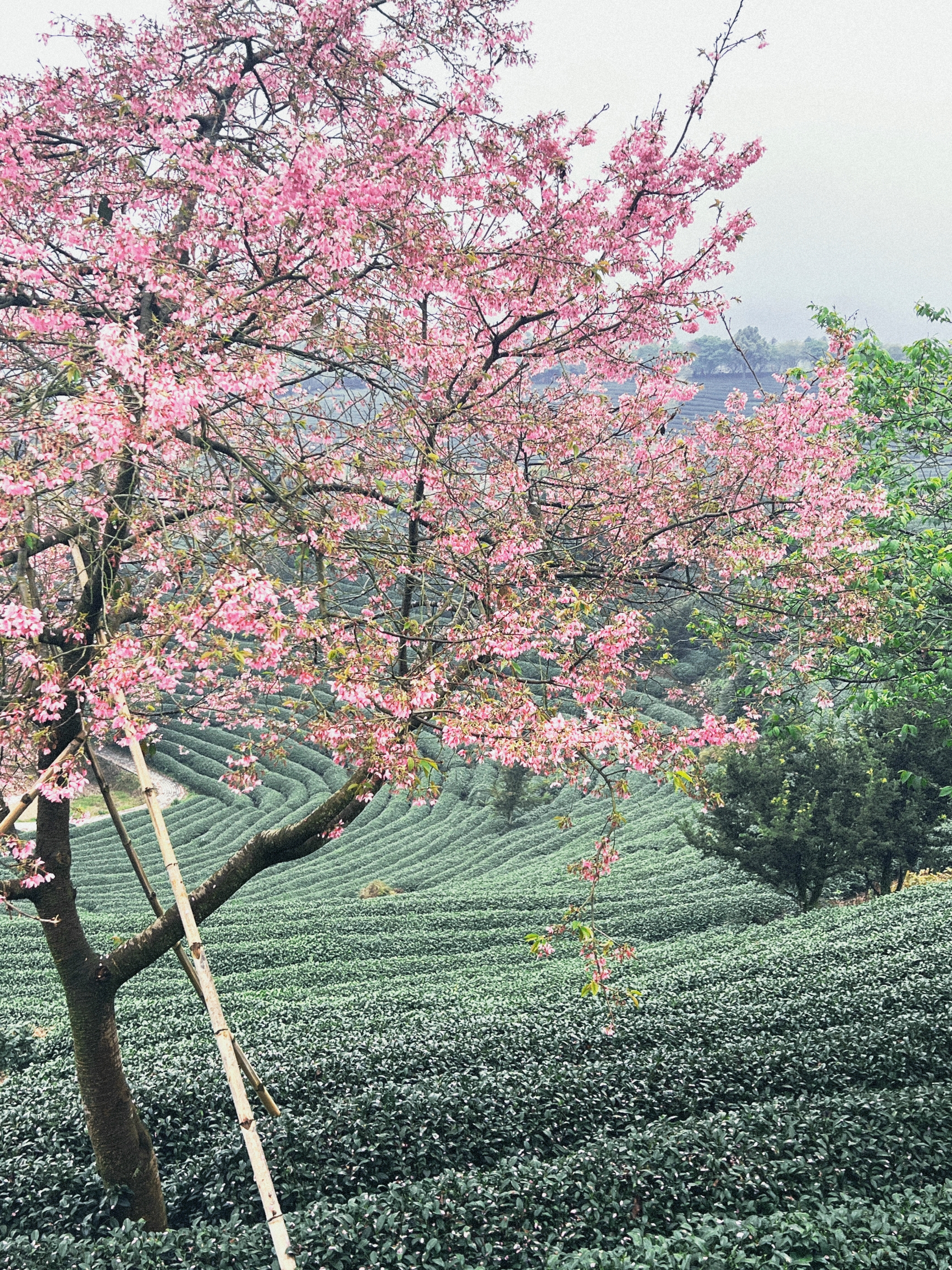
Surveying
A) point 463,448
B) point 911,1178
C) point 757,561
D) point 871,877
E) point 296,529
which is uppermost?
point 463,448

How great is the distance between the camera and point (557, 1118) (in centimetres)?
581

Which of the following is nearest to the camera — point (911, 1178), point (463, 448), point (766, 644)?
point (911, 1178)

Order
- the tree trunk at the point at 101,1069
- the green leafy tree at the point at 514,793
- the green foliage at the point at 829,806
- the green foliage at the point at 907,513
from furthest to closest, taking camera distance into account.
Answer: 1. the green leafy tree at the point at 514,793
2. the green foliage at the point at 829,806
3. the green foliage at the point at 907,513
4. the tree trunk at the point at 101,1069

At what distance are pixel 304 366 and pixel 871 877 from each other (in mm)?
16231

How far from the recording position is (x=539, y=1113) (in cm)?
584

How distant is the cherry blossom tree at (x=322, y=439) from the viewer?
13.4ft

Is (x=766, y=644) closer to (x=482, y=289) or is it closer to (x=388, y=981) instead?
(x=482, y=289)

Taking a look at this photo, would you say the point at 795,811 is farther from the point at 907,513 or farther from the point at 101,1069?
the point at 101,1069

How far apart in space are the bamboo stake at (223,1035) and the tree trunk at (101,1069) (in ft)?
5.61

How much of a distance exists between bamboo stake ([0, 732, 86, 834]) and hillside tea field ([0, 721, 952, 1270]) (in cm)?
253

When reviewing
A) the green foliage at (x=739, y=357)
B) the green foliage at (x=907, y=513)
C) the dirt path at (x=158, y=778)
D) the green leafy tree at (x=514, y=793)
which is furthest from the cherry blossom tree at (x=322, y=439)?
the green foliage at (x=739, y=357)

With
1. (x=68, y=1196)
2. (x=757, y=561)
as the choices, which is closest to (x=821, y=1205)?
(x=757, y=561)

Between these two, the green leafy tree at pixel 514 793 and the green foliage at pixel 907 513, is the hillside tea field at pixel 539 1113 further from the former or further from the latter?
the green leafy tree at pixel 514 793

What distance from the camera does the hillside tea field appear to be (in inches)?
169
